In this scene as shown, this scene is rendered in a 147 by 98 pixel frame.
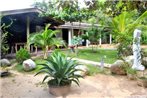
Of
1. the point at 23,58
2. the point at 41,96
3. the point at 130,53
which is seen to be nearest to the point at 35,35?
the point at 23,58

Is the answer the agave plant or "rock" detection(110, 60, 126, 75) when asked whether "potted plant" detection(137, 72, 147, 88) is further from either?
the agave plant

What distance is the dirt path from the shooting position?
27.6 feet

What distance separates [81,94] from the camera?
8469mm

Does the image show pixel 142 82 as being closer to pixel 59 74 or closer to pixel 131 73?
pixel 131 73

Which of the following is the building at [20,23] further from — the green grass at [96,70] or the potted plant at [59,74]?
the potted plant at [59,74]

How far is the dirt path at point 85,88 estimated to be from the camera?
8414 millimetres

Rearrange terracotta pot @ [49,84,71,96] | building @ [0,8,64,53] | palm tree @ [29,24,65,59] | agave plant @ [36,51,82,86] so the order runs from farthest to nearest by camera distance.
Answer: building @ [0,8,64,53] → palm tree @ [29,24,65,59] → agave plant @ [36,51,82,86] → terracotta pot @ [49,84,71,96]

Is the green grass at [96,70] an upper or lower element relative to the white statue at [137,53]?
Answer: lower

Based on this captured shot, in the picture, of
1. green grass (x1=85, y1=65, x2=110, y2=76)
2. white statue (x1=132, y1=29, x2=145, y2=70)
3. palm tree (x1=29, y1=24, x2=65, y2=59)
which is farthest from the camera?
palm tree (x1=29, y1=24, x2=65, y2=59)

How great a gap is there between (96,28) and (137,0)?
50.2ft

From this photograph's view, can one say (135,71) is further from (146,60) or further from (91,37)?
(91,37)

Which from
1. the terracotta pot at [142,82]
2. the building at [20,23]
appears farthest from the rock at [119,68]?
the building at [20,23]

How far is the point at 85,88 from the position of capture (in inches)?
360

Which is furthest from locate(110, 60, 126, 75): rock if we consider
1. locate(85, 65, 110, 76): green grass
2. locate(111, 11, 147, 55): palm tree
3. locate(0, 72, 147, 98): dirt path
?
locate(111, 11, 147, 55): palm tree
